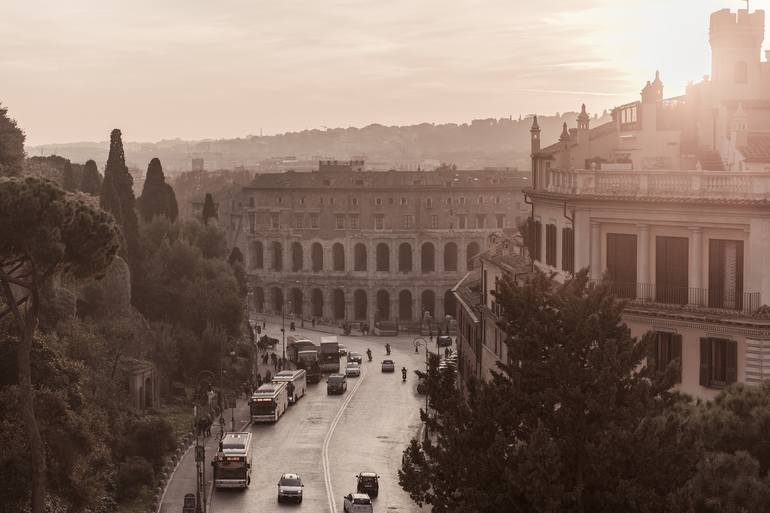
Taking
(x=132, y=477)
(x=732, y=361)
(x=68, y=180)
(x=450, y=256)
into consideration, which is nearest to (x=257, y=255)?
(x=450, y=256)

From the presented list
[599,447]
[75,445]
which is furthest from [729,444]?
[75,445]

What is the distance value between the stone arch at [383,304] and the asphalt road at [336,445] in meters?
39.6

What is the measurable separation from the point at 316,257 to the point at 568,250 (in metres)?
90.8

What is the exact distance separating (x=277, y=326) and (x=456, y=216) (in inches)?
744

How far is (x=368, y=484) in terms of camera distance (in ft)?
155

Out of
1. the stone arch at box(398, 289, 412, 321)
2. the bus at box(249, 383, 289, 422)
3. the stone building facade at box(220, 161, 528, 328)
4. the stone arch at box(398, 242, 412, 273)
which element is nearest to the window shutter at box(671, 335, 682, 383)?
the bus at box(249, 383, 289, 422)

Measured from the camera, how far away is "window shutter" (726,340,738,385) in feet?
96.9

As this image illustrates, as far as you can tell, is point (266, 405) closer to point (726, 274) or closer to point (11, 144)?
point (11, 144)

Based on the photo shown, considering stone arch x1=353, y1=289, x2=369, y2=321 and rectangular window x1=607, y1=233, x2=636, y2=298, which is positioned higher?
rectangular window x1=607, y1=233, x2=636, y2=298

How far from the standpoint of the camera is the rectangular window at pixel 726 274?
99.0 ft

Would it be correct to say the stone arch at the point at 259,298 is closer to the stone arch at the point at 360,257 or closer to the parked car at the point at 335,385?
the stone arch at the point at 360,257

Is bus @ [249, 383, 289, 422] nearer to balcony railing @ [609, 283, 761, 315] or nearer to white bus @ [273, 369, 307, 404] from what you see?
white bus @ [273, 369, 307, 404]

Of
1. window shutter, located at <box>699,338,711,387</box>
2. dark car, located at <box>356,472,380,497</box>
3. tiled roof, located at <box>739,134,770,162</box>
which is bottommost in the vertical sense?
dark car, located at <box>356,472,380,497</box>

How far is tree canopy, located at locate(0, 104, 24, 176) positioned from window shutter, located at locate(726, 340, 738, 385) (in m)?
31.9
